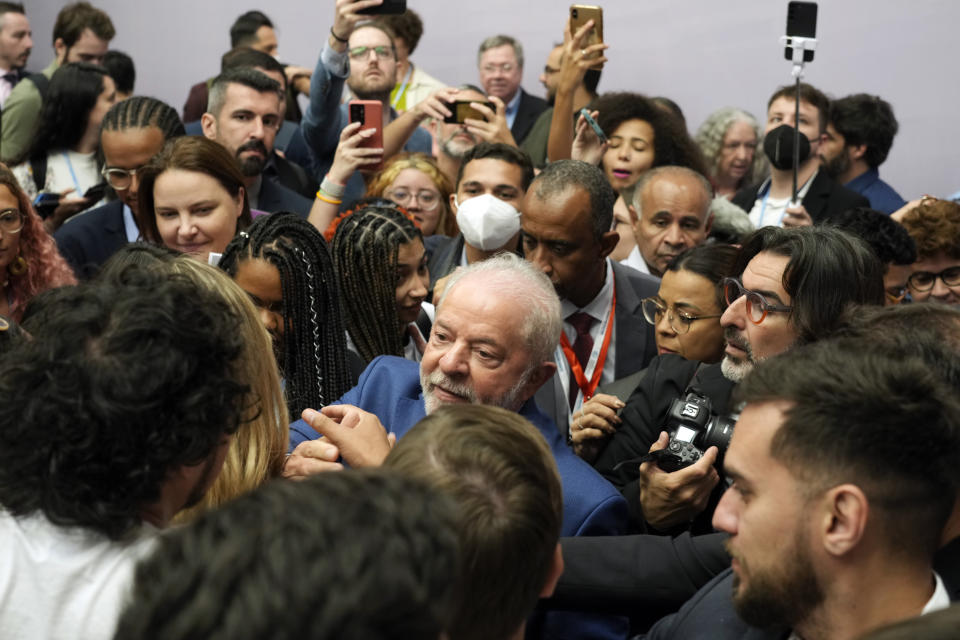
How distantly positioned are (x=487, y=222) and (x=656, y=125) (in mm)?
1560

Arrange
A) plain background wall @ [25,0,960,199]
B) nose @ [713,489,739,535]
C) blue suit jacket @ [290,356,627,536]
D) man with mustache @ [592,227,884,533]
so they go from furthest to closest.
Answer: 1. plain background wall @ [25,0,960,199]
2. man with mustache @ [592,227,884,533]
3. blue suit jacket @ [290,356,627,536]
4. nose @ [713,489,739,535]

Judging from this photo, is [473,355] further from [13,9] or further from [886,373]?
[13,9]

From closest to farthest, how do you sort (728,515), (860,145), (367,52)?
(728,515) → (367,52) → (860,145)

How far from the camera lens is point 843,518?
1632mm

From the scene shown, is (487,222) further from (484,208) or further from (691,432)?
(691,432)

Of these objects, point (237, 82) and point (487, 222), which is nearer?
point (487, 222)

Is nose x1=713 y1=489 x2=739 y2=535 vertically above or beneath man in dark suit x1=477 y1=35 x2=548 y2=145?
beneath

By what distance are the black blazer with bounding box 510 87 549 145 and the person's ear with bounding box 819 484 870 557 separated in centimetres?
579

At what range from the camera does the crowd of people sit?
1054 mm

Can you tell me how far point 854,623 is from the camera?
→ 1.64 meters

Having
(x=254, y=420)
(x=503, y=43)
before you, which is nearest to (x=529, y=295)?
(x=254, y=420)

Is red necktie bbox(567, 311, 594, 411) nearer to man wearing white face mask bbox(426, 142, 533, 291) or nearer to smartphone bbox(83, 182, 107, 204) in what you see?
man wearing white face mask bbox(426, 142, 533, 291)

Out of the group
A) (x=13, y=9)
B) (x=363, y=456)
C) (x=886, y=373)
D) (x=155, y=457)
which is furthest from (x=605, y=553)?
(x=13, y=9)

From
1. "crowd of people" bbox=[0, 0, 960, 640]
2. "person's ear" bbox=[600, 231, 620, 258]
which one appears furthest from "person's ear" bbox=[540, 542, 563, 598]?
"person's ear" bbox=[600, 231, 620, 258]
